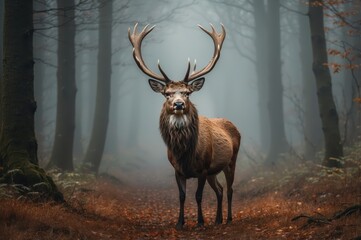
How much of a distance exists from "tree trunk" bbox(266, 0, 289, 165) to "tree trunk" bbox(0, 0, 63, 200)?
12.9 m

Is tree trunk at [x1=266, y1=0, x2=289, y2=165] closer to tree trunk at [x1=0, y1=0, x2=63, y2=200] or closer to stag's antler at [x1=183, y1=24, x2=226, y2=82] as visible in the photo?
stag's antler at [x1=183, y1=24, x2=226, y2=82]

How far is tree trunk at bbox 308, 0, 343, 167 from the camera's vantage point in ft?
37.3

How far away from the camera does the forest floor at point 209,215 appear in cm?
578

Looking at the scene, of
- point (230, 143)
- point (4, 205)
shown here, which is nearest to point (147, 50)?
point (230, 143)

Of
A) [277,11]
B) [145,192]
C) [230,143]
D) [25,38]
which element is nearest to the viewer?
[25,38]

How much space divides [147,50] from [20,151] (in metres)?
38.8

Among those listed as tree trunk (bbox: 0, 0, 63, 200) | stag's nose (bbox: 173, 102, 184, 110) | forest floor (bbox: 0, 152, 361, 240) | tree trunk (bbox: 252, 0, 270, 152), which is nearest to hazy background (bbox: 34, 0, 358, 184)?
tree trunk (bbox: 252, 0, 270, 152)

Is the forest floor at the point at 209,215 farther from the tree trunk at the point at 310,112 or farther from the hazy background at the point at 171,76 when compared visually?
the hazy background at the point at 171,76

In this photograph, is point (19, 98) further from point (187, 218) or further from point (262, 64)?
point (262, 64)

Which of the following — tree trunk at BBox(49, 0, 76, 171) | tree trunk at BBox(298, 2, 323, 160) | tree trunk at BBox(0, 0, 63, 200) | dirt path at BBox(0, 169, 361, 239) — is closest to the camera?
dirt path at BBox(0, 169, 361, 239)

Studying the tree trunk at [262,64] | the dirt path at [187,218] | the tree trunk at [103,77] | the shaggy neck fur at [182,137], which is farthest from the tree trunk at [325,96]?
the tree trunk at [262,64]

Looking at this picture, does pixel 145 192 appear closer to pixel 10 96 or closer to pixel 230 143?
pixel 230 143

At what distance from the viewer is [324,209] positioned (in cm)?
734

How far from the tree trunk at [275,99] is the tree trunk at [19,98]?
12.9 meters
